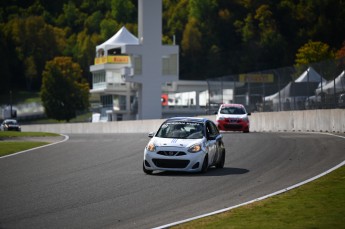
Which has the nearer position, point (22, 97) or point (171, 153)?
point (171, 153)

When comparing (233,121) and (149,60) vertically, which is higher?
(149,60)

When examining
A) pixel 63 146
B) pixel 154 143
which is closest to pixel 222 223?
pixel 154 143

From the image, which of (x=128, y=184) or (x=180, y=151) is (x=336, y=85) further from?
(x=128, y=184)

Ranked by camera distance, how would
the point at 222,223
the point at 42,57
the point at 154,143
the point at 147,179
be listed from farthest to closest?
the point at 42,57
the point at 154,143
the point at 147,179
the point at 222,223

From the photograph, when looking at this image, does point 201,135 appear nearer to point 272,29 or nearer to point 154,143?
point 154,143

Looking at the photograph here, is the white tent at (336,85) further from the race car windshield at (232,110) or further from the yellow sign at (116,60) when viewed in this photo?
the yellow sign at (116,60)

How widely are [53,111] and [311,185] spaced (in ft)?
410

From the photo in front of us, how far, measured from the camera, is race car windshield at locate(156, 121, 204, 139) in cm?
2281

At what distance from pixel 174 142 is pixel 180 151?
0.37 meters

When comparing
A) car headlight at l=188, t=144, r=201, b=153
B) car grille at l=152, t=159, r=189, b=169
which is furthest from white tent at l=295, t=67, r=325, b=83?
car grille at l=152, t=159, r=189, b=169

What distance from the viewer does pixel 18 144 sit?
35.8 meters

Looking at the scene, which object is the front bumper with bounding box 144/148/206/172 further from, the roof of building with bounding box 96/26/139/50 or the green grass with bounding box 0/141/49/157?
the roof of building with bounding box 96/26/139/50

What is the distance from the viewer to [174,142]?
22.2m

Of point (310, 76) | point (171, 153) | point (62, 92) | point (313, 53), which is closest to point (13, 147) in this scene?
point (171, 153)
